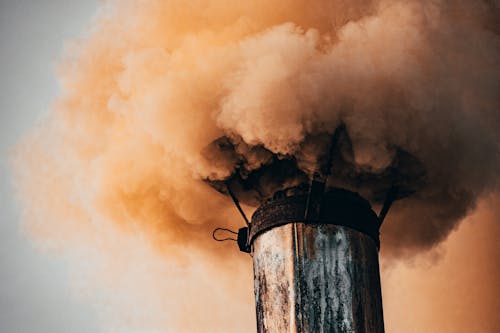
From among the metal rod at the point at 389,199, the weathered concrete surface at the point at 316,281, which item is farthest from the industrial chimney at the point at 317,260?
the metal rod at the point at 389,199

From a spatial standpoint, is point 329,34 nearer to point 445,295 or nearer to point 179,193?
point 179,193

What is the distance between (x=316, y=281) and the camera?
4980 mm

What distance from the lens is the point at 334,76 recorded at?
5.43 m

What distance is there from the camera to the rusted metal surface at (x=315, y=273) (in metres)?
4.91

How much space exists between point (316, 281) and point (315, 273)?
2.1 inches

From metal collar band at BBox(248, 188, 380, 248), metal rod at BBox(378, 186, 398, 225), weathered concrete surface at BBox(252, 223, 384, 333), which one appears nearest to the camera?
weathered concrete surface at BBox(252, 223, 384, 333)

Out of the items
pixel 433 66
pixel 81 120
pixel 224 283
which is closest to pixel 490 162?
pixel 433 66

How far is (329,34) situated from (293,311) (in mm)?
2285

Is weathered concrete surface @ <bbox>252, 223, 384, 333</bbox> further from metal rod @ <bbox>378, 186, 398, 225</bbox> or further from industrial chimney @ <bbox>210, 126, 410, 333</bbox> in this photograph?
metal rod @ <bbox>378, 186, 398, 225</bbox>

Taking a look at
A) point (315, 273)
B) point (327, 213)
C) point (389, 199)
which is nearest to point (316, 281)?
point (315, 273)

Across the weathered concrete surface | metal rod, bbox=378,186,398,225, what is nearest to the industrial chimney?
the weathered concrete surface

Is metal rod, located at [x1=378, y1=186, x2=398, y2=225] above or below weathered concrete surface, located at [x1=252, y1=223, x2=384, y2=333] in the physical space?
above

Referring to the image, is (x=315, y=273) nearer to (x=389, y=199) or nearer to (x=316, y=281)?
(x=316, y=281)

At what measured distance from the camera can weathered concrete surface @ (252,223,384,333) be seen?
16.1ft
